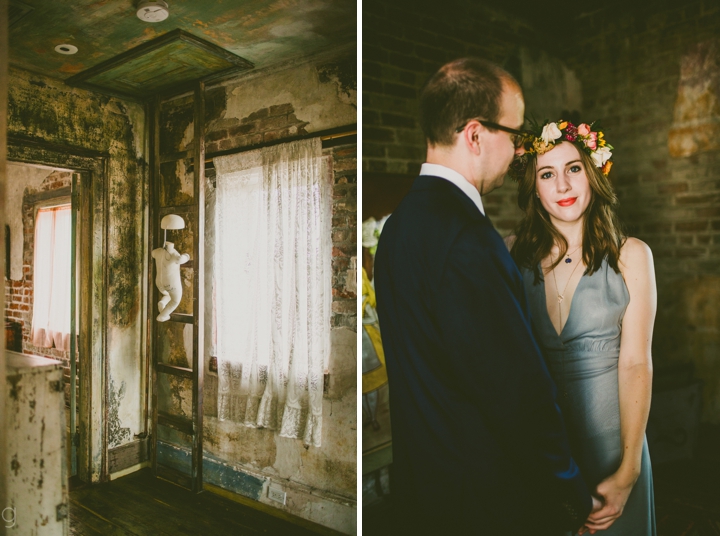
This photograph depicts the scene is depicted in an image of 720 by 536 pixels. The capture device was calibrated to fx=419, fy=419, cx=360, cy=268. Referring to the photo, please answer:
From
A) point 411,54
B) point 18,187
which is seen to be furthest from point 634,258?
point 18,187

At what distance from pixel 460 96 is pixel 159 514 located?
104 inches

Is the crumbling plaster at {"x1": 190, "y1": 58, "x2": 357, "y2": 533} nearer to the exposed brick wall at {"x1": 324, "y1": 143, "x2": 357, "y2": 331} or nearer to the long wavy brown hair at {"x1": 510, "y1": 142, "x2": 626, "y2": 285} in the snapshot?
the exposed brick wall at {"x1": 324, "y1": 143, "x2": 357, "y2": 331}

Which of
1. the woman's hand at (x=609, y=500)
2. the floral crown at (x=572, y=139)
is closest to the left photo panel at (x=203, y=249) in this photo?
the floral crown at (x=572, y=139)

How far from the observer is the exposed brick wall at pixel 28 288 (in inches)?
139

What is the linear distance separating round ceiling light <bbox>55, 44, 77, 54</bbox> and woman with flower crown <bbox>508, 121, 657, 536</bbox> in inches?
94.2

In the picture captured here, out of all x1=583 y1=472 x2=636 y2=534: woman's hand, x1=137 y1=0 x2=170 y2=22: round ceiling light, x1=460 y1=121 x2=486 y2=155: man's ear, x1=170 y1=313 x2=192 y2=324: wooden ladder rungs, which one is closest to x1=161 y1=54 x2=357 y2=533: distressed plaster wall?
x1=170 y1=313 x2=192 y2=324: wooden ladder rungs

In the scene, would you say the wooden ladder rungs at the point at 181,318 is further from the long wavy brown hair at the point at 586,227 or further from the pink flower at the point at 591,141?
the pink flower at the point at 591,141

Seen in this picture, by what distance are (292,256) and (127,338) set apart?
4.46ft

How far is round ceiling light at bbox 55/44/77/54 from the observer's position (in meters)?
2.21

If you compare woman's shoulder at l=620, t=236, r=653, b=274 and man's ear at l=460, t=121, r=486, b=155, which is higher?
man's ear at l=460, t=121, r=486, b=155

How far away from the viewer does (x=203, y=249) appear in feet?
8.29

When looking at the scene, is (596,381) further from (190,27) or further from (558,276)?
(190,27)

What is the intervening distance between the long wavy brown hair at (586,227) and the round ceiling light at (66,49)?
241cm

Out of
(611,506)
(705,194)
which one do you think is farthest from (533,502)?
(705,194)
